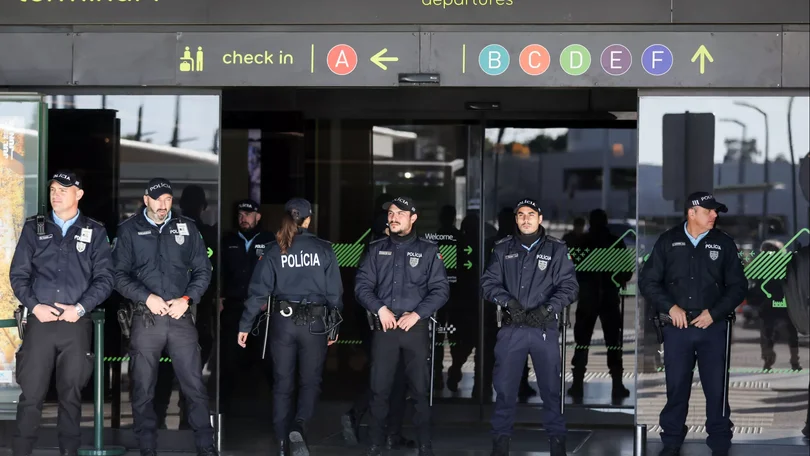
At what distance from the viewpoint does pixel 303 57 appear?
761 cm

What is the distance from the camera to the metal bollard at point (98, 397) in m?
7.34

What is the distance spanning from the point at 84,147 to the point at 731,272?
461 cm

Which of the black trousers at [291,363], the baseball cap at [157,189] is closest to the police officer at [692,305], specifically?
the black trousers at [291,363]

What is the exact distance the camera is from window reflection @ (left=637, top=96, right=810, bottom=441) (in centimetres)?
755

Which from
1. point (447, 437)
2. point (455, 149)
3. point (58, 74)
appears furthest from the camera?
point (455, 149)

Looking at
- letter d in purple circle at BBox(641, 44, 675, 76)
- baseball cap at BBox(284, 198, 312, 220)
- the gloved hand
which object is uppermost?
letter d in purple circle at BBox(641, 44, 675, 76)

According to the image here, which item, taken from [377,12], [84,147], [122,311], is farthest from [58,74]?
[377,12]

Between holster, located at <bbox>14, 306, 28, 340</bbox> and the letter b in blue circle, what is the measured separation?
3398 mm

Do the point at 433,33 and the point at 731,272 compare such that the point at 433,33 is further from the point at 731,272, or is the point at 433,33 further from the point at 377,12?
the point at 731,272

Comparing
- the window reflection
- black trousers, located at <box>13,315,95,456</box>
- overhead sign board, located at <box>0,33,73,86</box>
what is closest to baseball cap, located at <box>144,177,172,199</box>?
black trousers, located at <box>13,315,95,456</box>

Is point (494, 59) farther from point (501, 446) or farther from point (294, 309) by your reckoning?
point (501, 446)

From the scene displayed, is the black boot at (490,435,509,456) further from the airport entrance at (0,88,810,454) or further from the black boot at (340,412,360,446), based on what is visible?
the black boot at (340,412,360,446)

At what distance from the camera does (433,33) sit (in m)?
7.54

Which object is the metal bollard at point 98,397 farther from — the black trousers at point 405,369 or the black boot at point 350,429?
the black trousers at point 405,369
